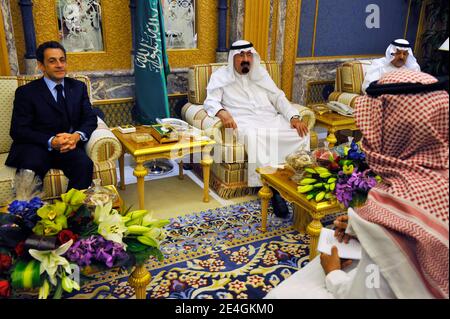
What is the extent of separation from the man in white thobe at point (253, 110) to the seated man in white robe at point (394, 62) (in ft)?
4.28

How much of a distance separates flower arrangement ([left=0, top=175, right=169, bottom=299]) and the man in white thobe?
6.10 ft

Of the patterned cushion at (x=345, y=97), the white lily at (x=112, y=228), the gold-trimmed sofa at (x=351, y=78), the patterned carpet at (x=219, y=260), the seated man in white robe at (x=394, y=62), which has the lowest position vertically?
the patterned carpet at (x=219, y=260)

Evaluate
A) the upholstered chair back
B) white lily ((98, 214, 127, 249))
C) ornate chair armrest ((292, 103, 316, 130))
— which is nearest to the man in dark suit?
the upholstered chair back

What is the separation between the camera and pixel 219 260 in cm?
284

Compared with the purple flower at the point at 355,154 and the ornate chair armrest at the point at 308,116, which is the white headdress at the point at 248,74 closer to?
the ornate chair armrest at the point at 308,116

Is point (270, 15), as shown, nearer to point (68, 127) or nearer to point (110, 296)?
point (68, 127)

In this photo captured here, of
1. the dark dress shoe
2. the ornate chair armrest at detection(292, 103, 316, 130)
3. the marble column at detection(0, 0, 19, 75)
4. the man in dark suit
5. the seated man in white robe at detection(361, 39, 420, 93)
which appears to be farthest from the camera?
the seated man in white robe at detection(361, 39, 420, 93)

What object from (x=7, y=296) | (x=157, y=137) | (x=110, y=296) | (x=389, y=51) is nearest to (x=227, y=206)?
(x=157, y=137)

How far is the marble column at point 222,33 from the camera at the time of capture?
4.68m

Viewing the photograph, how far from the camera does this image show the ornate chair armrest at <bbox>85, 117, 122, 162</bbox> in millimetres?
3289

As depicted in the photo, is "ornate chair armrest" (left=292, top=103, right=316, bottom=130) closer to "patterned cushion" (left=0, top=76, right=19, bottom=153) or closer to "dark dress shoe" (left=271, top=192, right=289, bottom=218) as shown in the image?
"dark dress shoe" (left=271, top=192, right=289, bottom=218)

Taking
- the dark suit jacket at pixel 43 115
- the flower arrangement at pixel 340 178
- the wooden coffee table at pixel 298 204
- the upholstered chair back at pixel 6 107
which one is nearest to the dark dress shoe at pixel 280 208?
the wooden coffee table at pixel 298 204

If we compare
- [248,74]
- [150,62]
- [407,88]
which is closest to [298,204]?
[407,88]

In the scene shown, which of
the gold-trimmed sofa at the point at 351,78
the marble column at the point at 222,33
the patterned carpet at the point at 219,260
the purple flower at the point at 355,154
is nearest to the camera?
the patterned carpet at the point at 219,260
